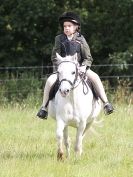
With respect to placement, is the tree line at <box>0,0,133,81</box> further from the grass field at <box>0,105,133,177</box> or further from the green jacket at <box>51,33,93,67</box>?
the green jacket at <box>51,33,93,67</box>

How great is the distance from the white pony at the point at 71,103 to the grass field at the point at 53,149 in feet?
1.40

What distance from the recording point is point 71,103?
873 centimetres

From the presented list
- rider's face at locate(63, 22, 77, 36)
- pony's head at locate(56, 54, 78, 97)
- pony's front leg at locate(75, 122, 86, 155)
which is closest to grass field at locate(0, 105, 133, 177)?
pony's front leg at locate(75, 122, 86, 155)

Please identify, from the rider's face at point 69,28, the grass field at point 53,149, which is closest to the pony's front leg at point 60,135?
the grass field at point 53,149

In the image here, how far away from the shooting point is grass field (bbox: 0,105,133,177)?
790 cm

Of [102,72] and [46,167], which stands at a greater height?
[102,72]

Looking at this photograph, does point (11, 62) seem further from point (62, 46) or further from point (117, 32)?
point (62, 46)

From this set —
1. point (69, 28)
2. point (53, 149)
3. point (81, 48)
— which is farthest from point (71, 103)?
point (53, 149)

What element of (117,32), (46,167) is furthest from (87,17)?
(46,167)

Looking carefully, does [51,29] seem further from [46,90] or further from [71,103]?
[71,103]

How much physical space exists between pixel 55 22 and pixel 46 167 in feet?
44.9

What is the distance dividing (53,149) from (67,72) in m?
2.10

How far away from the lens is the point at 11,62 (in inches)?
833

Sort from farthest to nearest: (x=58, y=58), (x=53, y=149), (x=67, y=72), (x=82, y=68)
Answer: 1. (x=53, y=149)
2. (x=82, y=68)
3. (x=58, y=58)
4. (x=67, y=72)
